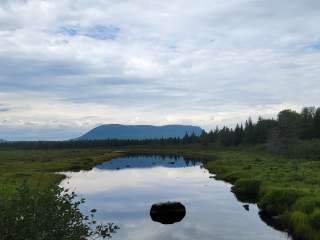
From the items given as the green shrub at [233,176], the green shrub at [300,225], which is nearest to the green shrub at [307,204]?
the green shrub at [300,225]

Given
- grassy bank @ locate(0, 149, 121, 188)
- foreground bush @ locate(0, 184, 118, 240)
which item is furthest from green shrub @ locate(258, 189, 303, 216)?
foreground bush @ locate(0, 184, 118, 240)

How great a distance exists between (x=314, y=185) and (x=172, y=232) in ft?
66.5

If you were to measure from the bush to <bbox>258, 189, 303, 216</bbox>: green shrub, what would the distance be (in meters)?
8.46

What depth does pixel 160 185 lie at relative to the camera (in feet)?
242

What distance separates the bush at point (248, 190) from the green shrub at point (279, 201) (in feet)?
27.7

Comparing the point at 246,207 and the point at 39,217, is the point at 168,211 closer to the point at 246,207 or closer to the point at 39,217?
the point at 246,207

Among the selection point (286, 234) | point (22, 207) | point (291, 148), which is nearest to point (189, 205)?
point (286, 234)

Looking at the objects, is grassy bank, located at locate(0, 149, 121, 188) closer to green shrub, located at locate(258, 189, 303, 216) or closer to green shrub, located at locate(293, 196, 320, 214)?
green shrub, located at locate(293, 196, 320, 214)

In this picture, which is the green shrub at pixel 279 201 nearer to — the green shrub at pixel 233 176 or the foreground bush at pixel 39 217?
the green shrub at pixel 233 176

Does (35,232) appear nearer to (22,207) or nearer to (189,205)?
(22,207)

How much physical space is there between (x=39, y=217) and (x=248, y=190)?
44.1m

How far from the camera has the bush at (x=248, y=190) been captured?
178ft

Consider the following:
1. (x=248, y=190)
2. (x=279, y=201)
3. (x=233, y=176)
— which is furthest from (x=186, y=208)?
(x=233, y=176)

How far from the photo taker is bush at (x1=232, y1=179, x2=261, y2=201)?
178 ft
